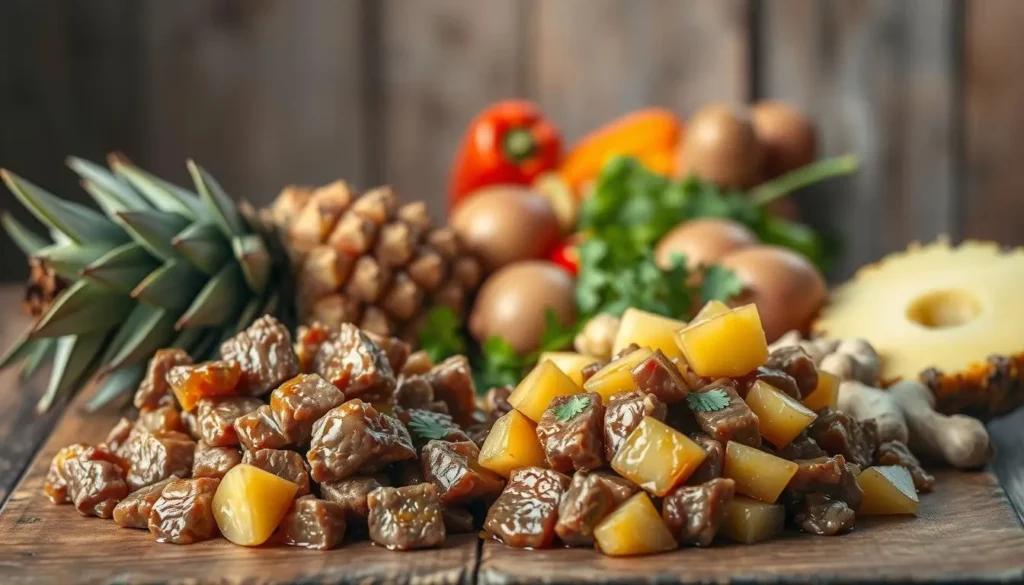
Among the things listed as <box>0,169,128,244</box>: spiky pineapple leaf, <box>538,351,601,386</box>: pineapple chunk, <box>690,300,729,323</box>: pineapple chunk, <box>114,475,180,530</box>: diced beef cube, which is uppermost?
<box>0,169,128,244</box>: spiky pineapple leaf

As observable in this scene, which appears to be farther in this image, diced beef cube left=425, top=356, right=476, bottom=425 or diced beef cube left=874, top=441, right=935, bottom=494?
diced beef cube left=425, top=356, right=476, bottom=425

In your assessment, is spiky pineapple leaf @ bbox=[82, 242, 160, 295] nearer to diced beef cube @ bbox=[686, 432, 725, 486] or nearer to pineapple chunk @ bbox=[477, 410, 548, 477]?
pineapple chunk @ bbox=[477, 410, 548, 477]

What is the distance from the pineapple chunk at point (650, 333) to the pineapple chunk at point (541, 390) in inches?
5.8

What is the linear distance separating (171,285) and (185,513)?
748mm

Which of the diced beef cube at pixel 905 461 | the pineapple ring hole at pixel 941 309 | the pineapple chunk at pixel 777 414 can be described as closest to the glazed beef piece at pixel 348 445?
the pineapple chunk at pixel 777 414

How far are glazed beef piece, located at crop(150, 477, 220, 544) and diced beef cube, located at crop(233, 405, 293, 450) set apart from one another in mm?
69

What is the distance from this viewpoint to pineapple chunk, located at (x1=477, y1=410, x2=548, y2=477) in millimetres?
1544

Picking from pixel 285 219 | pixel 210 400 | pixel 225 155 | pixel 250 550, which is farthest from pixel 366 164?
pixel 250 550

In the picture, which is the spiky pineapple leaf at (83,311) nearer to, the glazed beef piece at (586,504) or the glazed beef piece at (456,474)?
the glazed beef piece at (456,474)

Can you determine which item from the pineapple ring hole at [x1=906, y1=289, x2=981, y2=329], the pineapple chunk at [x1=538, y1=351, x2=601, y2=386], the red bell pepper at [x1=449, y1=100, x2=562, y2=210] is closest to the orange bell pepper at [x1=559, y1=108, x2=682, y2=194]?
the red bell pepper at [x1=449, y1=100, x2=562, y2=210]

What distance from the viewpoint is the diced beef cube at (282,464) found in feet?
5.04

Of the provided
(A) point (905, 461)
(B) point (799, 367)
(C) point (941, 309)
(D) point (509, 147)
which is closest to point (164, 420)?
(B) point (799, 367)

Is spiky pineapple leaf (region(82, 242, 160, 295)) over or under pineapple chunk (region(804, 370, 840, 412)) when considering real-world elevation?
over

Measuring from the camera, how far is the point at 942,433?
1.81 metres
